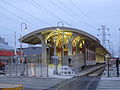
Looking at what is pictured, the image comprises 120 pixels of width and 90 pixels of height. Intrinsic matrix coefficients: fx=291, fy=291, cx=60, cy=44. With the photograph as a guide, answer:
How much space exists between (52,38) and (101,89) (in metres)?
36.7

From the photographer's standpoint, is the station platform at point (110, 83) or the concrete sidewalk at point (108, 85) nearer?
the concrete sidewalk at point (108, 85)

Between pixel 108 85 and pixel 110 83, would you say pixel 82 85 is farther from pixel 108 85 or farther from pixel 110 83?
pixel 110 83

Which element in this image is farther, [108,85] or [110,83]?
[110,83]

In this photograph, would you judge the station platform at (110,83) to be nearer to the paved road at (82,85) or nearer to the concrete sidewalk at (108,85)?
the concrete sidewalk at (108,85)

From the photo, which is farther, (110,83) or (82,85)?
(110,83)

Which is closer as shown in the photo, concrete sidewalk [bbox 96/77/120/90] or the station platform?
concrete sidewalk [bbox 96/77/120/90]

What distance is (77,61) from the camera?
4553cm

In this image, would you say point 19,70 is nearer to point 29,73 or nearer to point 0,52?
point 29,73

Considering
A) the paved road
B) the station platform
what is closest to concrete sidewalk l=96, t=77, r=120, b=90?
the station platform

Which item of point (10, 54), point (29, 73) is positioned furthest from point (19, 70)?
point (10, 54)

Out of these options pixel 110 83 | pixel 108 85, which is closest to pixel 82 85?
pixel 108 85

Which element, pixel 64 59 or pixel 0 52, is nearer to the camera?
pixel 64 59

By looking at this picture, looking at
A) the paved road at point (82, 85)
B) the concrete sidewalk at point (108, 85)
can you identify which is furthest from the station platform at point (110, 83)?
the paved road at point (82, 85)

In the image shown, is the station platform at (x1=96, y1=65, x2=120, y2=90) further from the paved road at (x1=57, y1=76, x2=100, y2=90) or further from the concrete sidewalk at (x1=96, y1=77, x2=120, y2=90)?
the paved road at (x1=57, y1=76, x2=100, y2=90)
